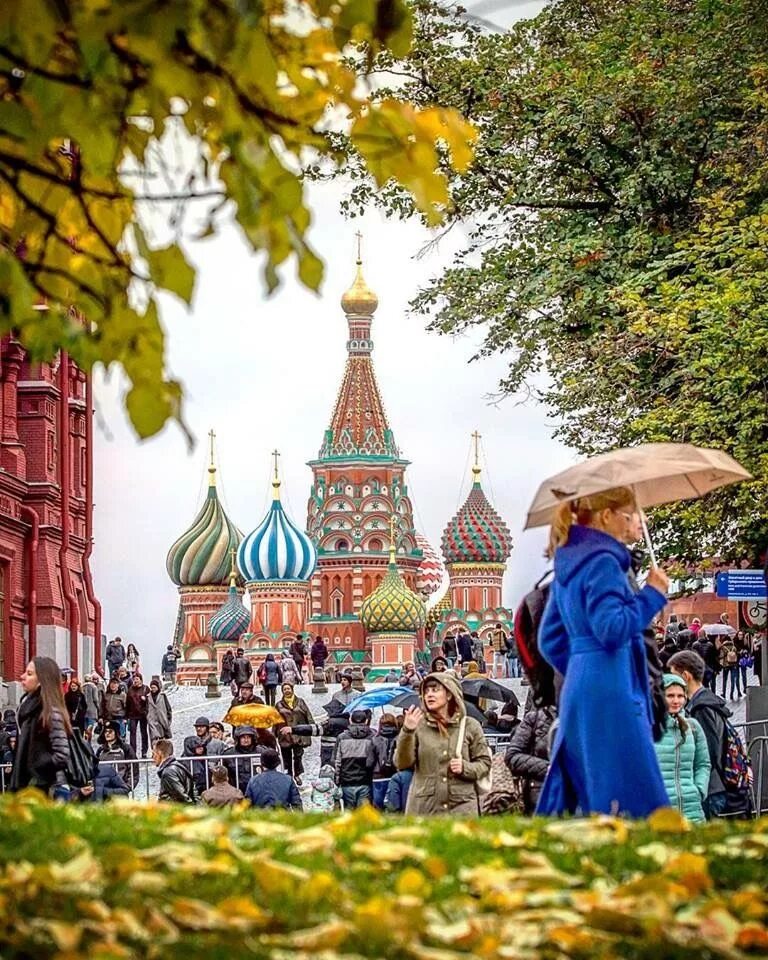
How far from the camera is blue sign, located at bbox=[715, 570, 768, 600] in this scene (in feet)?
75.5

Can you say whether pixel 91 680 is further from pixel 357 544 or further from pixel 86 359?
pixel 357 544

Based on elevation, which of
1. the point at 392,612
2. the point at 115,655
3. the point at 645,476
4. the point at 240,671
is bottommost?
the point at 645,476

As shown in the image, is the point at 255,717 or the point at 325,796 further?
the point at 255,717

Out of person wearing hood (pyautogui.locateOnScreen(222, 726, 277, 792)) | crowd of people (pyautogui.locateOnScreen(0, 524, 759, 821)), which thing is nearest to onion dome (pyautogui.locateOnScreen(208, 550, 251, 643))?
person wearing hood (pyautogui.locateOnScreen(222, 726, 277, 792))

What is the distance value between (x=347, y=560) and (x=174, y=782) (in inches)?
3846

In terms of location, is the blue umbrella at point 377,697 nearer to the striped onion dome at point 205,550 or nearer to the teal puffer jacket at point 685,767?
the teal puffer jacket at point 685,767

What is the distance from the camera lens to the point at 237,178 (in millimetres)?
5840

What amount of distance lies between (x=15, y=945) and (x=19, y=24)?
2.20m

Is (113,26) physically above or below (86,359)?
above

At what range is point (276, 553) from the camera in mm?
109625

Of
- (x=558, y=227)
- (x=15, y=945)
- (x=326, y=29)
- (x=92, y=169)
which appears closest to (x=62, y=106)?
(x=92, y=169)

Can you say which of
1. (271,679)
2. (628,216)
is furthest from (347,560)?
(628,216)

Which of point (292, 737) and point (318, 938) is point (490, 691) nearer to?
point (292, 737)

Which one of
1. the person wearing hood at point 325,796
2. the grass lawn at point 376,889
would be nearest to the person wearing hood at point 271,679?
the person wearing hood at point 325,796
